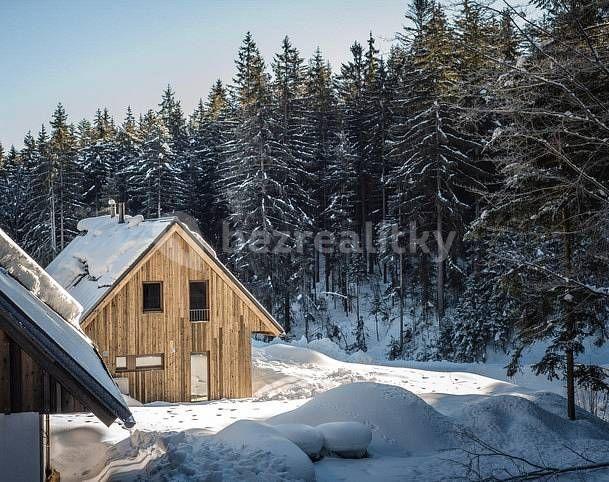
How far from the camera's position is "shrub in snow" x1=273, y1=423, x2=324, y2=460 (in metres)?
12.0

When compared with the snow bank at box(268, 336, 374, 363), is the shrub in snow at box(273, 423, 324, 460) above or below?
above

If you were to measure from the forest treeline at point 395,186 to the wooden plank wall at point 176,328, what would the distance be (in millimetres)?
9551

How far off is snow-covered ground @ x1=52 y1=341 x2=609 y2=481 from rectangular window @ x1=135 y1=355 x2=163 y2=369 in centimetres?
141

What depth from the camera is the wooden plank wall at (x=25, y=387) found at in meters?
6.03

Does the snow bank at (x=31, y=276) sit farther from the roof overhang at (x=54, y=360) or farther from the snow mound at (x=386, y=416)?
the snow mound at (x=386, y=416)

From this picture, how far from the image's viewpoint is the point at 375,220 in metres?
46.5

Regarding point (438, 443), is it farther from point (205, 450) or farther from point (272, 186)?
point (272, 186)

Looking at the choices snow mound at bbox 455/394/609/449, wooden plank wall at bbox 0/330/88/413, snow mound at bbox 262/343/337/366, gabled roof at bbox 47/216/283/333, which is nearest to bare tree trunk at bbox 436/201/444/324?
snow mound at bbox 262/343/337/366

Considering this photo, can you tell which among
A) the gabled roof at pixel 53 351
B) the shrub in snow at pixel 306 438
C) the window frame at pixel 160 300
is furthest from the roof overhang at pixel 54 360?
the window frame at pixel 160 300

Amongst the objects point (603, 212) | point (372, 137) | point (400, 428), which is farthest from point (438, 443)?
point (372, 137)

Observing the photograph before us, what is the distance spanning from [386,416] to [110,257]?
12.1 metres

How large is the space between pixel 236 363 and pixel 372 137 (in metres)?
26.1

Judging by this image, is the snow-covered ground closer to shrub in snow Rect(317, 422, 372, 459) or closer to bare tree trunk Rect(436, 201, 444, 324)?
shrub in snow Rect(317, 422, 372, 459)

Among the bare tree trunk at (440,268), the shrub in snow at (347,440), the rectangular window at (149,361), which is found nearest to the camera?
the shrub in snow at (347,440)
